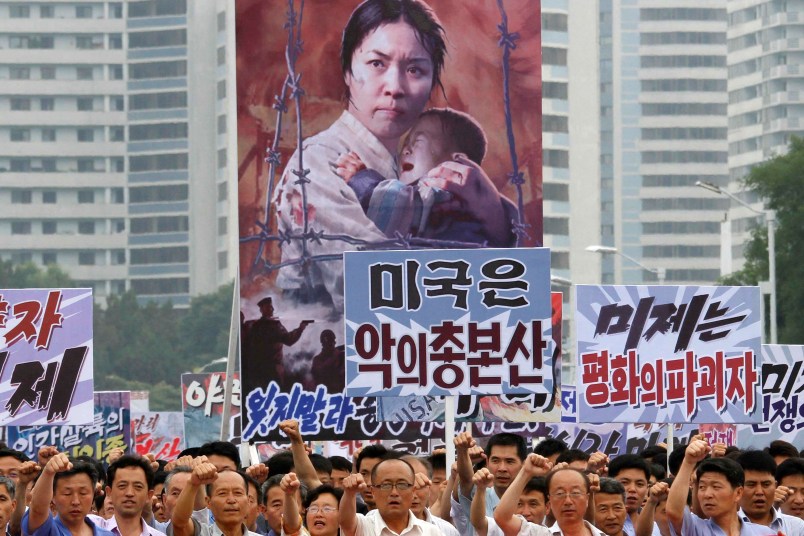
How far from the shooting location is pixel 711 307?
16703 millimetres

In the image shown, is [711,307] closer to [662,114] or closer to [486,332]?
[486,332]

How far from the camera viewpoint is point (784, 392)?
68.8 ft

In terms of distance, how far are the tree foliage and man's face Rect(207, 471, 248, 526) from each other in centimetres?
5073

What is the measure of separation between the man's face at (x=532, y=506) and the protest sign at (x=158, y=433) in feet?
76.2

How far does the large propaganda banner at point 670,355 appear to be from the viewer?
54.1ft

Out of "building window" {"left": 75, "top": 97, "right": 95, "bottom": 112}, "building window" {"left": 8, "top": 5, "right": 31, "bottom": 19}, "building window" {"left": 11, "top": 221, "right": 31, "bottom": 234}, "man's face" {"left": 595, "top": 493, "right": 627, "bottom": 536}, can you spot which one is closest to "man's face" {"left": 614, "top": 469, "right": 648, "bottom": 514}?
"man's face" {"left": 595, "top": 493, "right": 627, "bottom": 536}

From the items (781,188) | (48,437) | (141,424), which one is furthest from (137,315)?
(48,437)

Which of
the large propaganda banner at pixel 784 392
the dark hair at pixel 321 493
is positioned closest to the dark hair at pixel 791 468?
the dark hair at pixel 321 493

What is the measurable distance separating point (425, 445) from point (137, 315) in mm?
100727

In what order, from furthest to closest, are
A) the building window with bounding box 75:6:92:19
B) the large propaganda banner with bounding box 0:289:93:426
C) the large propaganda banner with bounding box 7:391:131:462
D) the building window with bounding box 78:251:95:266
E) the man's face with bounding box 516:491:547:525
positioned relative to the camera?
the building window with bounding box 75:6:92:19, the building window with bounding box 78:251:95:266, the large propaganda banner with bounding box 7:391:131:462, the large propaganda banner with bounding box 0:289:93:426, the man's face with bounding box 516:491:547:525

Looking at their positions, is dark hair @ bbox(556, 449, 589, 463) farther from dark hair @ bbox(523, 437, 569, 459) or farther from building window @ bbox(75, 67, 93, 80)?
building window @ bbox(75, 67, 93, 80)

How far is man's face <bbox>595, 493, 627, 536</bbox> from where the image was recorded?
12008 mm

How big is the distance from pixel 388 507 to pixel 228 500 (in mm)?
837

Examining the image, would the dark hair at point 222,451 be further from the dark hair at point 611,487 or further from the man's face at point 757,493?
the man's face at point 757,493
